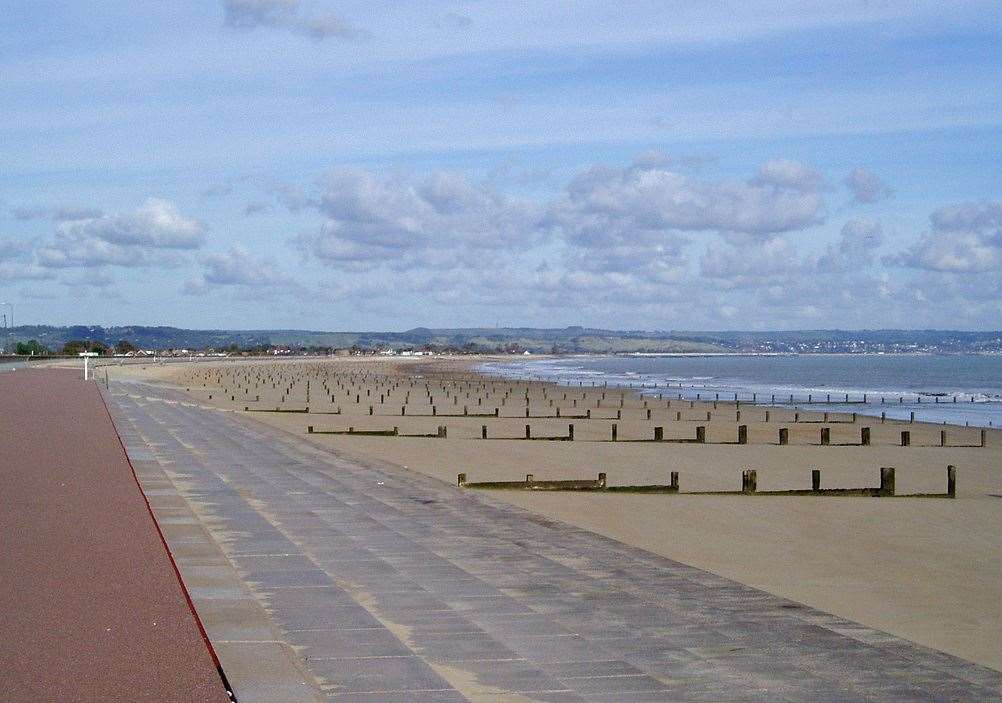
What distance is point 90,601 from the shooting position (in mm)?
7883

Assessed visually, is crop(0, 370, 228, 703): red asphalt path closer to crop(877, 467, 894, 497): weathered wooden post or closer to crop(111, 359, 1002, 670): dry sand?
crop(111, 359, 1002, 670): dry sand

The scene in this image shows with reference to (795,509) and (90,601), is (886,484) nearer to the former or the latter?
(795,509)

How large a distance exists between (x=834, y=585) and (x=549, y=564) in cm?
321

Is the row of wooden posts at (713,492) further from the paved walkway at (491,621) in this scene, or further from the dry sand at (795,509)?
the paved walkway at (491,621)

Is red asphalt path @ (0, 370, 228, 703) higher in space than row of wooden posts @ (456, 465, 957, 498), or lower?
higher

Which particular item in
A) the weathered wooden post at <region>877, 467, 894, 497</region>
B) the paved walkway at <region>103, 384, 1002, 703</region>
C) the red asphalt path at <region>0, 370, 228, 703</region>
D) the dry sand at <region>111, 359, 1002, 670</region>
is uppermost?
the red asphalt path at <region>0, 370, 228, 703</region>

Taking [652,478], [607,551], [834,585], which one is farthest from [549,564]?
[652,478]

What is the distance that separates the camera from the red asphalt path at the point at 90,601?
Result: 600 cm

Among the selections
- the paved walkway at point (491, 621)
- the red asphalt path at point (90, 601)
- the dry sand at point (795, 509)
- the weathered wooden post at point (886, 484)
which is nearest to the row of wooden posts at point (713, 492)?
the weathered wooden post at point (886, 484)

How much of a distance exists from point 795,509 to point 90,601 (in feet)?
40.8

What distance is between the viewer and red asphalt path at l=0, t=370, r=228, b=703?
236 inches

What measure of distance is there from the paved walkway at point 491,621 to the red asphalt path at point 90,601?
9.5 inches

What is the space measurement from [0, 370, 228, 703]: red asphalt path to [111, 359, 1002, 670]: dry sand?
5.41 meters

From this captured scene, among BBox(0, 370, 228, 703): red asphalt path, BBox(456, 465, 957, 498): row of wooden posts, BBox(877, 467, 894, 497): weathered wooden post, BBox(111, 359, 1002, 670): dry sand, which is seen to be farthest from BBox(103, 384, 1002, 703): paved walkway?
BBox(877, 467, 894, 497): weathered wooden post
